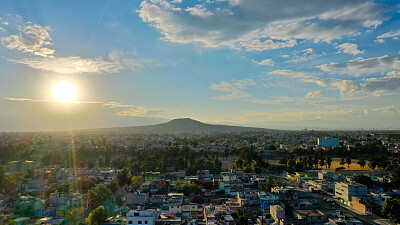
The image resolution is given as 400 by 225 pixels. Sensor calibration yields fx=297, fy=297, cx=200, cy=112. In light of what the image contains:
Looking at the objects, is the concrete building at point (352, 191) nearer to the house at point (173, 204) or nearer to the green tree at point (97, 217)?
the house at point (173, 204)

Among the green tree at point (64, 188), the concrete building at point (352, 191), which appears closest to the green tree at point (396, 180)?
the concrete building at point (352, 191)

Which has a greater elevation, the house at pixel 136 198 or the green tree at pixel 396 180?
the green tree at pixel 396 180

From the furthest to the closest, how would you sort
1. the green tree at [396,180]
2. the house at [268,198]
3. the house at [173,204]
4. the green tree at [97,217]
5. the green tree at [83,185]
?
the green tree at [396,180] → the green tree at [83,185] → the house at [268,198] → the house at [173,204] → the green tree at [97,217]

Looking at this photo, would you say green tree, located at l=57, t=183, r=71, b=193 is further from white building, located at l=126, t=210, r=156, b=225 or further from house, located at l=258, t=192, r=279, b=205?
house, located at l=258, t=192, r=279, b=205

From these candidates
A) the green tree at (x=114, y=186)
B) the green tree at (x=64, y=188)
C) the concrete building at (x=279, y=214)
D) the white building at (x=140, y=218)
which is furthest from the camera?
the green tree at (x=114, y=186)

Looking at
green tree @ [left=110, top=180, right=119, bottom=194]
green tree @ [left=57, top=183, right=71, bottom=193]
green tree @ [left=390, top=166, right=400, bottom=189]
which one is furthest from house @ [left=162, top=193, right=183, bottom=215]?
green tree @ [left=390, top=166, right=400, bottom=189]

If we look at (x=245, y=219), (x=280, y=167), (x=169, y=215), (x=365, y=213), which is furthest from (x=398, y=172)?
(x=169, y=215)

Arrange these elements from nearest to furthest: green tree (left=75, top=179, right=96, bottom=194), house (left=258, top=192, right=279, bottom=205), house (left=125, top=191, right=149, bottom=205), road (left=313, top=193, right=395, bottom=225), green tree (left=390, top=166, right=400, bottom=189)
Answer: road (left=313, top=193, right=395, bottom=225) < house (left=258, top=192, right=279, bottom=205) < house (left=125, top=191, right=149, bottom=205) < green tree (left=75, top=179, right=96, bottom=194) < green tree (left=390, top=166, right=400, bottom=189)

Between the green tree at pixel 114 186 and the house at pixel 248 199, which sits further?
the green tree at pixel 114 186

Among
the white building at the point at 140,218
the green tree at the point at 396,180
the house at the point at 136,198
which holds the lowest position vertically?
the house at the point at 136,198
